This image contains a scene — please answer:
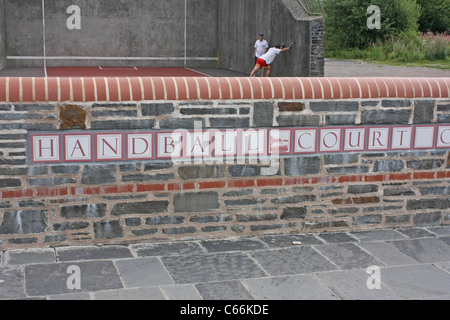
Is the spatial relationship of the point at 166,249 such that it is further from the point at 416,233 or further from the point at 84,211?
the point at 416,233

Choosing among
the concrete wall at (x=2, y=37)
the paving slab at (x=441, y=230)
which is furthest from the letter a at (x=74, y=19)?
the paving slab at (x=441, y=230)

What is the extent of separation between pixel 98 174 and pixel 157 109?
2.42 ft

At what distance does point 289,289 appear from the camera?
451 centimetres

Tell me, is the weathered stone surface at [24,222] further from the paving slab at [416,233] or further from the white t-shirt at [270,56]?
the white t-shirt at [270,56]

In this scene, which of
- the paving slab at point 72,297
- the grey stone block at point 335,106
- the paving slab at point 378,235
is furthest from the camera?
the paving slab at point 378,235

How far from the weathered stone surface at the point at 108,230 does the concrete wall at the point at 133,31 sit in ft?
56.0

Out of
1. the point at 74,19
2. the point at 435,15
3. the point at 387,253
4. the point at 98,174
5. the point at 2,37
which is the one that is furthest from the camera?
the point at 435,15

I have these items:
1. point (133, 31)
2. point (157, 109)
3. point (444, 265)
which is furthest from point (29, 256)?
point (133, 31)

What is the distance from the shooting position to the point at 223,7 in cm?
2492

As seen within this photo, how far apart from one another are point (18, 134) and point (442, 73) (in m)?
18.0

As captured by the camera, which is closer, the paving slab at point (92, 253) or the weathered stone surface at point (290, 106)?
the paving slab at point (92, 253)

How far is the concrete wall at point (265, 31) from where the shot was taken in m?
16.5
